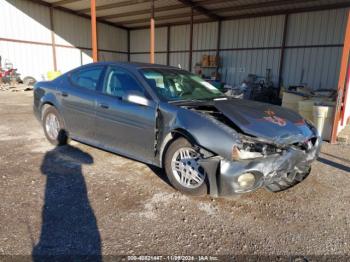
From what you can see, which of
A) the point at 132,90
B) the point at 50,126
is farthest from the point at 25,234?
the point at 50,126

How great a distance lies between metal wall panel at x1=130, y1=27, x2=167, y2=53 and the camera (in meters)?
19.0

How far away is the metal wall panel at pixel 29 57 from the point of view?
48.9 feet

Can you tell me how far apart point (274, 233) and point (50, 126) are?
13.1 feet

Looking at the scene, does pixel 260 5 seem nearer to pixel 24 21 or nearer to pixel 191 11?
pixel 191 11

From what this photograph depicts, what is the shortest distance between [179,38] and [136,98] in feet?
53.0

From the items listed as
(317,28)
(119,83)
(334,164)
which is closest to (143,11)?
(317,28)

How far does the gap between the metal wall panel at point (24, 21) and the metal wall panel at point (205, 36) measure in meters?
9.25

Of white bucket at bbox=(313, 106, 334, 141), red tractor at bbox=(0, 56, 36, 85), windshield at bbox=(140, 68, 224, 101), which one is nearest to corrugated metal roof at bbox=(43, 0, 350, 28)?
red tractor at bbox=(0, 56, 36, 85)

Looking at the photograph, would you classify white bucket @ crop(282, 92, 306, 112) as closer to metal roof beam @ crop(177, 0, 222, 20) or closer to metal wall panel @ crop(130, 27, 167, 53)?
metal roof beam @ crop(177, 0, 222, 20)

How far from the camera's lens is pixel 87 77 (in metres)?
4.05

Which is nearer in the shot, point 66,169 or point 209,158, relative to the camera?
point 209,158

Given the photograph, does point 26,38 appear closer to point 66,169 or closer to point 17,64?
point 17,64

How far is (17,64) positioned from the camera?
15453mm

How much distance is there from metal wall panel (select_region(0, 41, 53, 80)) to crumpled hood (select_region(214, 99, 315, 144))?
15.8m
